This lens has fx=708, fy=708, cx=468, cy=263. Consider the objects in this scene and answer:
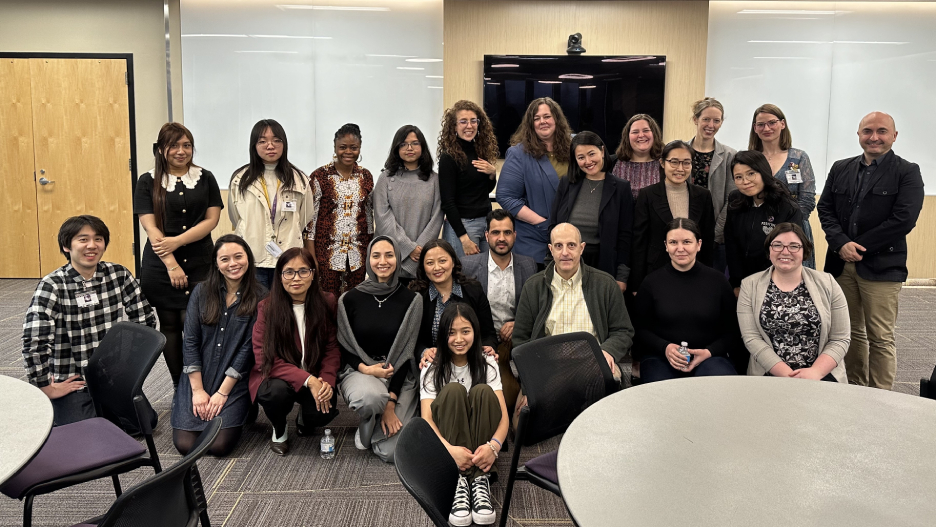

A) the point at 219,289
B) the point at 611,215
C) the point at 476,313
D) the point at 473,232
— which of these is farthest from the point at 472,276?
the point at 219,289

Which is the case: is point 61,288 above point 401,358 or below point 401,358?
above

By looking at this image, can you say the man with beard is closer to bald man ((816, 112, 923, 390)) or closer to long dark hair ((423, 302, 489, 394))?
long dark hair ((423, 302, 489, 394))

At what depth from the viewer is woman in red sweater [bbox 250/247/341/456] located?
3.20 metres

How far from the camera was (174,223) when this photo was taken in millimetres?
3727

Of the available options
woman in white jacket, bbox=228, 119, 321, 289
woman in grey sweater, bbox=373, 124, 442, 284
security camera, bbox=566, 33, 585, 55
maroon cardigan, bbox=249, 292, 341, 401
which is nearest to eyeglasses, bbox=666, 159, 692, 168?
woman in grey sweater, bbox=373, 124, 442, 284

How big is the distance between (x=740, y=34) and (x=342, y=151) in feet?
15.7

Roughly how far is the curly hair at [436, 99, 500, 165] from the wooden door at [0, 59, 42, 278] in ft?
17.5

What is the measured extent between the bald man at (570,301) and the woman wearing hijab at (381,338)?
0.53 meters

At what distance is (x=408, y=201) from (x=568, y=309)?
1.20 m

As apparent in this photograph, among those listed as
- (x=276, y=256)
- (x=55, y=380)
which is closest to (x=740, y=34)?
(x=276, y=256)

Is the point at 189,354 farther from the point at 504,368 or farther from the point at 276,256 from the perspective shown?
the point at 504,368

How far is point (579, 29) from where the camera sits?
6.93 m

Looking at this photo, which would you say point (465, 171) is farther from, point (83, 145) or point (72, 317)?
point (83, 145)

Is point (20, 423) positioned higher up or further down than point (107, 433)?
higher up
